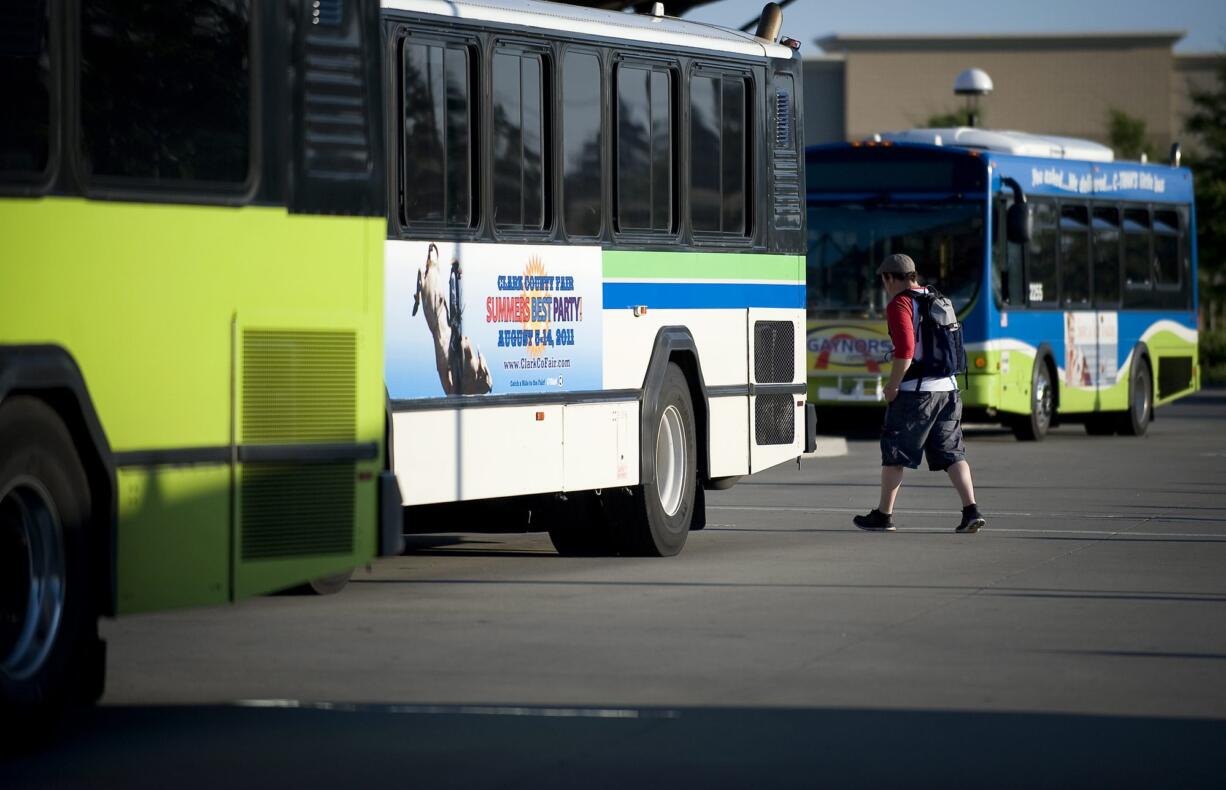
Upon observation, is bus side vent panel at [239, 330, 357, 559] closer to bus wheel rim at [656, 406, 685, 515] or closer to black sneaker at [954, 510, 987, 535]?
bus wheel rim at [656, 406, 685, 515]

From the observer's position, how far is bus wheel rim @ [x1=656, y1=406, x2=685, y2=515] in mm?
15078

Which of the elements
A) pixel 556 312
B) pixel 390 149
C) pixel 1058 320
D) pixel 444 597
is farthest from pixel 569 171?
pixel 1058 320

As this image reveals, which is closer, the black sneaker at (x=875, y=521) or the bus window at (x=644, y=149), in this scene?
the bus window at (x=644, y=149)

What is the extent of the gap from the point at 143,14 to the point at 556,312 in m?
5.35

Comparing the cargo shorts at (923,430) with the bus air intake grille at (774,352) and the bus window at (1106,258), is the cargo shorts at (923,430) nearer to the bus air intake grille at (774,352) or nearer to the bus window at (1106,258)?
the bus air intake grille at (774,352)

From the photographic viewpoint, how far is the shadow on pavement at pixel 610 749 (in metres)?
7.84

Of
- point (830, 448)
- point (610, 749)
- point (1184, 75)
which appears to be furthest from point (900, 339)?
point (1184, 75)

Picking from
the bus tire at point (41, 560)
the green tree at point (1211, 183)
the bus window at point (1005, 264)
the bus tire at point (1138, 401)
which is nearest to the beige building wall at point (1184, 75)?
the green tree at point (1211, 183)

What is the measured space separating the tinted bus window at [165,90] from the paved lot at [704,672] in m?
1.99

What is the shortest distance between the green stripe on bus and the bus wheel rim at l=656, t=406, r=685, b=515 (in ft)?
2.78

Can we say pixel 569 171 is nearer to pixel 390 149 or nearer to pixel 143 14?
pixel 390 149

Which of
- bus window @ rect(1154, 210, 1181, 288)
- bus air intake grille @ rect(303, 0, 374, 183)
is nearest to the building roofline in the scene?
bus window @ rect(1154, 210, 1181, 288)

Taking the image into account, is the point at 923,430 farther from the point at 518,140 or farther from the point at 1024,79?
the point at 1024,79

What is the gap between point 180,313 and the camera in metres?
8.86
